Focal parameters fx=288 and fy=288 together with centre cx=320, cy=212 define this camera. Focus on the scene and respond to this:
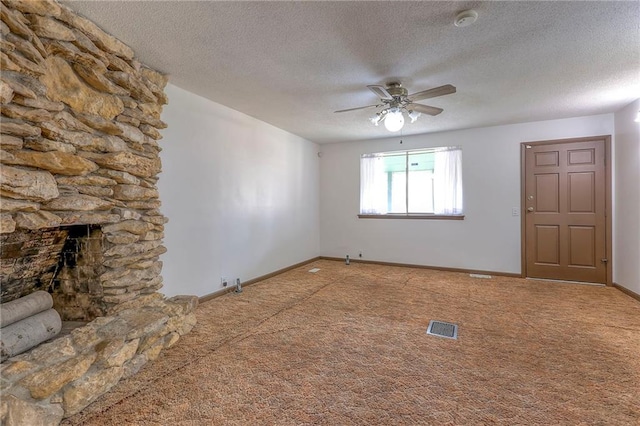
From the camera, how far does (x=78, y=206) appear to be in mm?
2018

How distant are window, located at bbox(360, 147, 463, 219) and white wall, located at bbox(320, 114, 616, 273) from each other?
14 centimetres

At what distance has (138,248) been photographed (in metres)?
2.49

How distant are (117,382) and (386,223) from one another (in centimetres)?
459

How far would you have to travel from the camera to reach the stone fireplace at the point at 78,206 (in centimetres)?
161

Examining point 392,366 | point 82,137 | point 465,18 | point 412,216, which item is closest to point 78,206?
point 82,137

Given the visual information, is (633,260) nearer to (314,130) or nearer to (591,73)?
(591,73)

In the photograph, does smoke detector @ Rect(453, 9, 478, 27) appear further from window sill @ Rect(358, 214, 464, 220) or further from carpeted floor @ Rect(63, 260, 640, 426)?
window sill @ Rect(358, 214, 464, 220)

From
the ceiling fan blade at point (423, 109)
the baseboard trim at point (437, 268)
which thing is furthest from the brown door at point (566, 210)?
the ceiling fan blade at point (423, 109)

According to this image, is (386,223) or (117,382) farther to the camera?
(386,223)

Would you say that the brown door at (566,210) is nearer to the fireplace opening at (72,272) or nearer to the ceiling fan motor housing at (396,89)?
the ceiling fan motor housing at (396,89)

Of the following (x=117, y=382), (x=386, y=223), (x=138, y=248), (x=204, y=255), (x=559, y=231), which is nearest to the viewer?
(x=117, y=382)

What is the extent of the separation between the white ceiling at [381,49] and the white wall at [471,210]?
0.85 metres

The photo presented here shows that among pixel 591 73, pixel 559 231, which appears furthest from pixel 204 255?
pixel 559 231

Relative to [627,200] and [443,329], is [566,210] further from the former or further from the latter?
[443,329]
